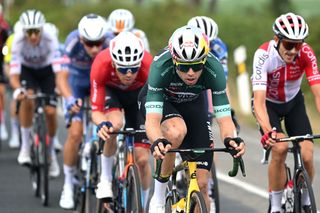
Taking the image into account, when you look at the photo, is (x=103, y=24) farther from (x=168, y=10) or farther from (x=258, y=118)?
(x=168, y=10)

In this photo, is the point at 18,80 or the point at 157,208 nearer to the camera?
the point at 157,208

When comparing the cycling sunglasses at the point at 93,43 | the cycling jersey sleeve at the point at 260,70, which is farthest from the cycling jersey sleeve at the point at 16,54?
the cycling jersey sleeve at the point at 260,70

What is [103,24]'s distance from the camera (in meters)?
10.9

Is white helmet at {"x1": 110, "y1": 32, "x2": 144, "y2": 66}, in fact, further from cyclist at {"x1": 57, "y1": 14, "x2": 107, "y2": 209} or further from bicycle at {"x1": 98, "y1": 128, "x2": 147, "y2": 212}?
cyclist at {"x1": 57, "y1": 14, "x2": 107, "y2": 209}

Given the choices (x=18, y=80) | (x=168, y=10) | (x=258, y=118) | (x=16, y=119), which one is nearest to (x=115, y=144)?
(x=258, y=118)

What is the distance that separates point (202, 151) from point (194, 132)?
26.0 inches

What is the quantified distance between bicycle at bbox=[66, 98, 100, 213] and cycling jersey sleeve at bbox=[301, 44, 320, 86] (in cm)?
227

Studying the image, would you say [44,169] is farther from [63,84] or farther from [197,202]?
[197,202]

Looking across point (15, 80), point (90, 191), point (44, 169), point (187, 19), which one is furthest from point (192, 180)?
point (187, 19)

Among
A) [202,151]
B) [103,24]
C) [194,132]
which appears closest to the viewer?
[202,151]

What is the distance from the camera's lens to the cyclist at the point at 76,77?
10820mm

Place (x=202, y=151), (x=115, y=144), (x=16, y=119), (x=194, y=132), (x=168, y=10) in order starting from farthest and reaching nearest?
(x=168, y=10), (x=16, y=119), (x=115, y=144), (x=194, y=132), (x=202, y=151)

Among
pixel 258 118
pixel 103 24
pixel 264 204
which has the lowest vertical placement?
pixel 264 204

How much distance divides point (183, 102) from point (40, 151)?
3715 mm
